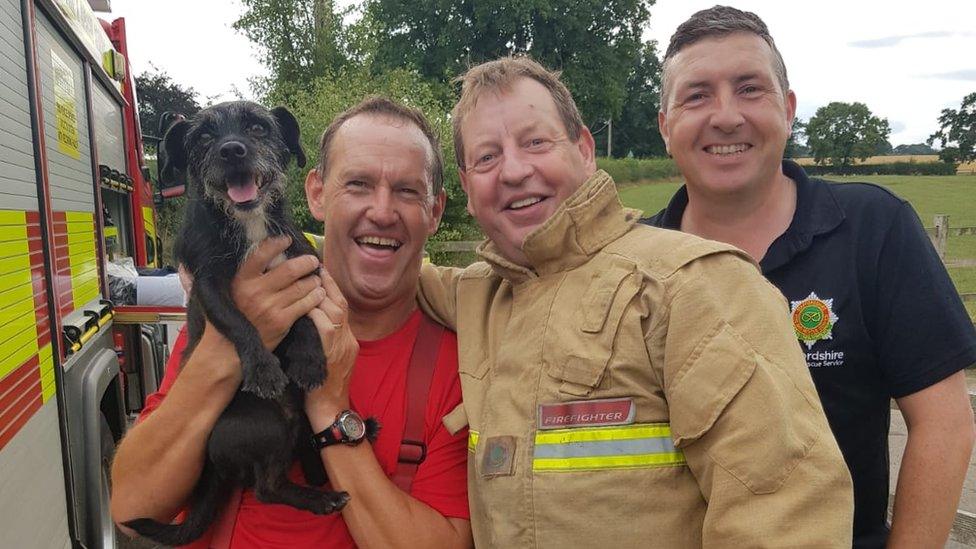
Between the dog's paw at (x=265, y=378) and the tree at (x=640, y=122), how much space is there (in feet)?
196

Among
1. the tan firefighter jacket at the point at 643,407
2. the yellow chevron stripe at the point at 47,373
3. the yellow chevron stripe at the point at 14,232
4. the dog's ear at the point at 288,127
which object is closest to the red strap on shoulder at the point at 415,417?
the tan firefighter jacket at the point at 643,407

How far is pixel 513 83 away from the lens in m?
1.93

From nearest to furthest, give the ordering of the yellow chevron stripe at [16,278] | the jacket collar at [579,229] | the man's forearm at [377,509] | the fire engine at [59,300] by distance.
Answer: the jacket collar at [579,229]
the man's forearm at [377,509]
the yellow chevron stripe at [16,278]
the fire engine at [59,300]

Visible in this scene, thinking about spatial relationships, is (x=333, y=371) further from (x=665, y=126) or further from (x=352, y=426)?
(x=665, y=126)

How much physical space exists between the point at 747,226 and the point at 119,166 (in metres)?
5.65

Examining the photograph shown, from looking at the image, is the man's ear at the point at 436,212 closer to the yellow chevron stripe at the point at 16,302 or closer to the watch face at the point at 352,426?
the watch face at the point at 352,426

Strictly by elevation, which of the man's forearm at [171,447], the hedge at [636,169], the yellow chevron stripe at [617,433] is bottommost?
the man's forearm at [171,447]

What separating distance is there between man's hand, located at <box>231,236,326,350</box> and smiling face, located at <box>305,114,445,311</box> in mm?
148

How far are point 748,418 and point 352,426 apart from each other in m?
1.11

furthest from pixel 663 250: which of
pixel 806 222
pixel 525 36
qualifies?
pixel 525 36

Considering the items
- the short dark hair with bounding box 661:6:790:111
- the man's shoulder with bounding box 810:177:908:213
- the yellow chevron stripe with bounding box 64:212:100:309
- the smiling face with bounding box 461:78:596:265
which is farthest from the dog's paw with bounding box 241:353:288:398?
A: the yellow chevron stripe with bounding box 64:212:100:309

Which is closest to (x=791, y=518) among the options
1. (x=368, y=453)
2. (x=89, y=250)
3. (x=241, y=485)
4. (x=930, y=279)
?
(x=930, y=279)

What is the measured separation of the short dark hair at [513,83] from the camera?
6.39 feet

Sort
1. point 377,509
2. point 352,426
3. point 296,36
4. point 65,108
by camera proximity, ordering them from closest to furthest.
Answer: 1. point 377,509
2. point 352,426
3. point 65,108
4. point 296,36
